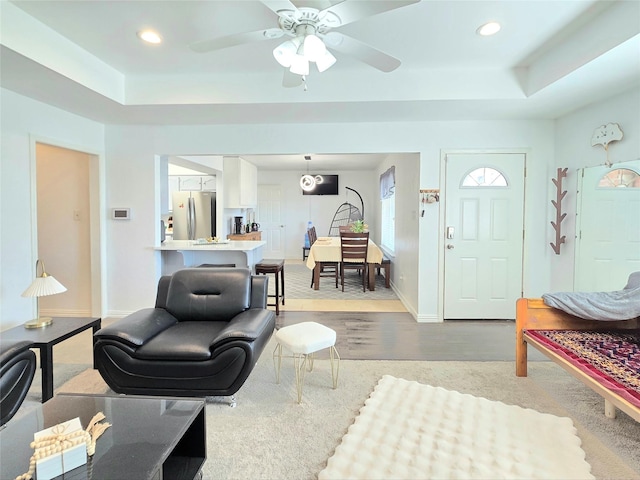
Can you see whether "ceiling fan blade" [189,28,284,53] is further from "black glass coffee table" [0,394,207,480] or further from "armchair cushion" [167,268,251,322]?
"black glass coffee table" [0,394,207,480]

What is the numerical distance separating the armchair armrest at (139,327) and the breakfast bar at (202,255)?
156 cm

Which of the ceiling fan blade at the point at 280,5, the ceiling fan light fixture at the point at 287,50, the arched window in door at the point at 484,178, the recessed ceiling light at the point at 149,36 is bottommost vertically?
the arched window in door at the point at 484,178

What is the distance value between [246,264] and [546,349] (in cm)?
315

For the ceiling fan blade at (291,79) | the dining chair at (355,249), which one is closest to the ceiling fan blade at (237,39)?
the ceiling fan blade at (291,79)

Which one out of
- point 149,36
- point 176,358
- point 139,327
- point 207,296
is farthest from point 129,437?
point 149,36

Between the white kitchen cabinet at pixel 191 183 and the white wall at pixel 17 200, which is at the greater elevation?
the white kitchen cabinet at pixel 191 183

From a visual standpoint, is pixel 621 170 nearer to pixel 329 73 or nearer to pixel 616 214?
pixel 616 214

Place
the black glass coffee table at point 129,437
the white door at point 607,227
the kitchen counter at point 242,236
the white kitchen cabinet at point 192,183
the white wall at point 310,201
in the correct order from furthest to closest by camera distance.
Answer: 1. the white wall at point 310,201
2. the white kitchen cabinet at point 192,183
3. the kitchen counter at point 242,236
4. the white door at point 607,227
5. the black glass coffee table at point 129,437

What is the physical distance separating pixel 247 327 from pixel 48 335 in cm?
141

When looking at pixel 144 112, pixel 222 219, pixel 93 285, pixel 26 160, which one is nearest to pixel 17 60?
pixel 26 160

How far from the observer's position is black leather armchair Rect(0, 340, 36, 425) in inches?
76.7

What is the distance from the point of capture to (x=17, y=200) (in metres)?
3.06

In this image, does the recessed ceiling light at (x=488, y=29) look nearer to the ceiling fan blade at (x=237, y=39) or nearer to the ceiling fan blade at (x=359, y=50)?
the ceiling fan blade at (x=359, y=50)

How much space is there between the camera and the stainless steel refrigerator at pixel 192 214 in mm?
7031
